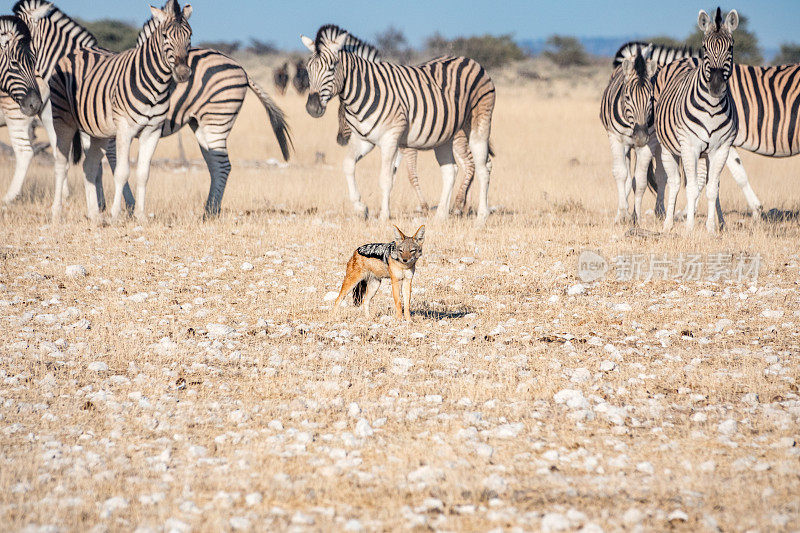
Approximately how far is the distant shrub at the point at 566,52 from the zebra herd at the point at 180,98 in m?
43.1

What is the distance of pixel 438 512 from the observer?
3.73 m

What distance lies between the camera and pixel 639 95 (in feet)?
38.4

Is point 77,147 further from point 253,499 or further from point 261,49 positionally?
point 261,49

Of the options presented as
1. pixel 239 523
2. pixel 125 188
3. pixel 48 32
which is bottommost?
pixel 239 523

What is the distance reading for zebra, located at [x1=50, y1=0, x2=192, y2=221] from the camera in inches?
442

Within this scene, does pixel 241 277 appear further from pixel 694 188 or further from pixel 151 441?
pixel 694 188

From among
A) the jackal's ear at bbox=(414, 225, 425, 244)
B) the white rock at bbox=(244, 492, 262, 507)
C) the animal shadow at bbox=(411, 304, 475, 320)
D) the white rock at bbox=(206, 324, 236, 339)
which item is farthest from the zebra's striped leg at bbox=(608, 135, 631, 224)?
the white rock at bbox=(244, 492, 262, 507)

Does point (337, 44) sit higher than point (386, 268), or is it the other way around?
point (337, 44)

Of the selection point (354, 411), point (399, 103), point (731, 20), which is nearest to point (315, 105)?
point (399, 103)

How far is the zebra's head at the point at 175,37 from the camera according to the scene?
11.0m

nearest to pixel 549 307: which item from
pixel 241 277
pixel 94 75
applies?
pixel 241 277

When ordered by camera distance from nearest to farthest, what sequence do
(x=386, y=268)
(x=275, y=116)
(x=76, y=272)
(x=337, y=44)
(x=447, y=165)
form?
(x=386, y=268), (x=76, y=272), (x=337, y=44), (x=447, y=165), (x=275, y=116)

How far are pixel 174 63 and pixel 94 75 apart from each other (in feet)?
5.65

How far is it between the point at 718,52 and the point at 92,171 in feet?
29.0
